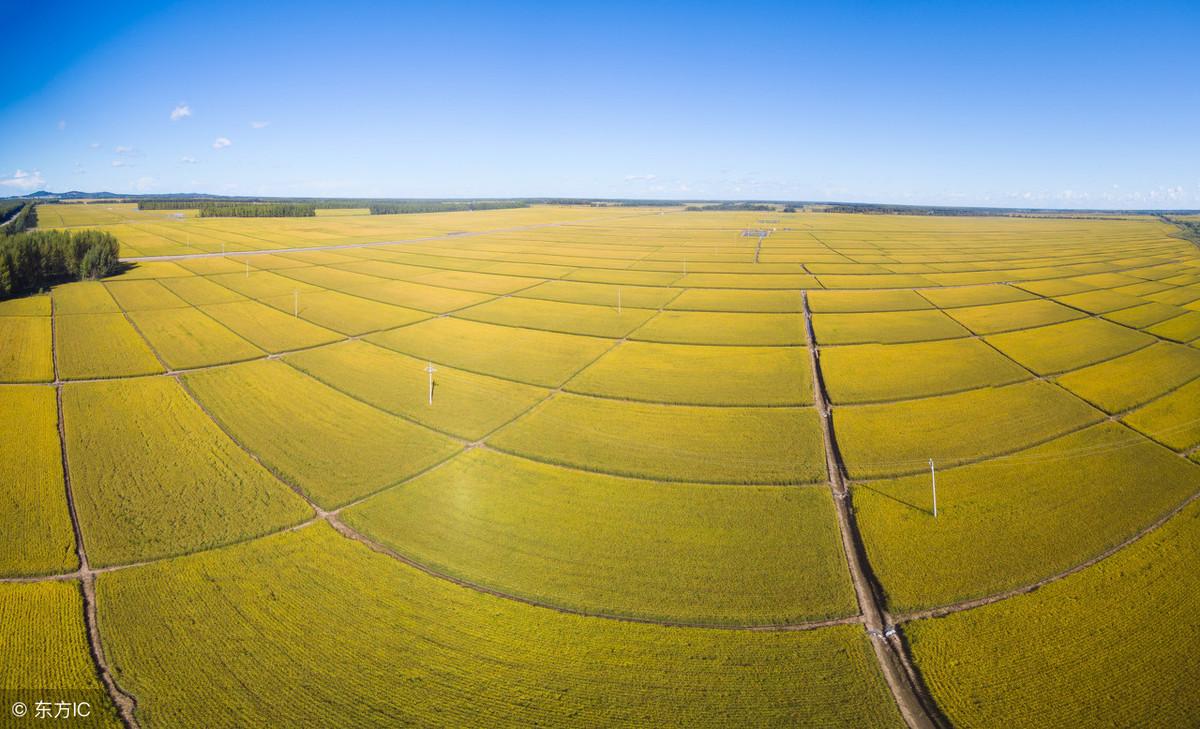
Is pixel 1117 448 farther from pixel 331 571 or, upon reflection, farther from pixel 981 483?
pixel 331 571

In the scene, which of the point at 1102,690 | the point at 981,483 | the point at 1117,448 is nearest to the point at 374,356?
the point at 981,483

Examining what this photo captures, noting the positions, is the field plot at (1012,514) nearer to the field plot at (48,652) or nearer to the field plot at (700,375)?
→ the field plot at (700,375)

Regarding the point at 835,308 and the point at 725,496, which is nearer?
the point at 725,496

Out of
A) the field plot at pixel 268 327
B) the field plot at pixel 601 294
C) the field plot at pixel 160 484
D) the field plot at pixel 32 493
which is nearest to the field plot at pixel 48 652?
the field plot at pixel 32 493

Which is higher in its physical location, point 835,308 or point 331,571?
point 835,308

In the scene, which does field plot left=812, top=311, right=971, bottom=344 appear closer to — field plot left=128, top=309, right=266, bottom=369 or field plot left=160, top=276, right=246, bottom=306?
field plot left=128, top=309, right=266, bottom=369

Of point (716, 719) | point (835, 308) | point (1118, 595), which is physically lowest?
point (716, 719)
